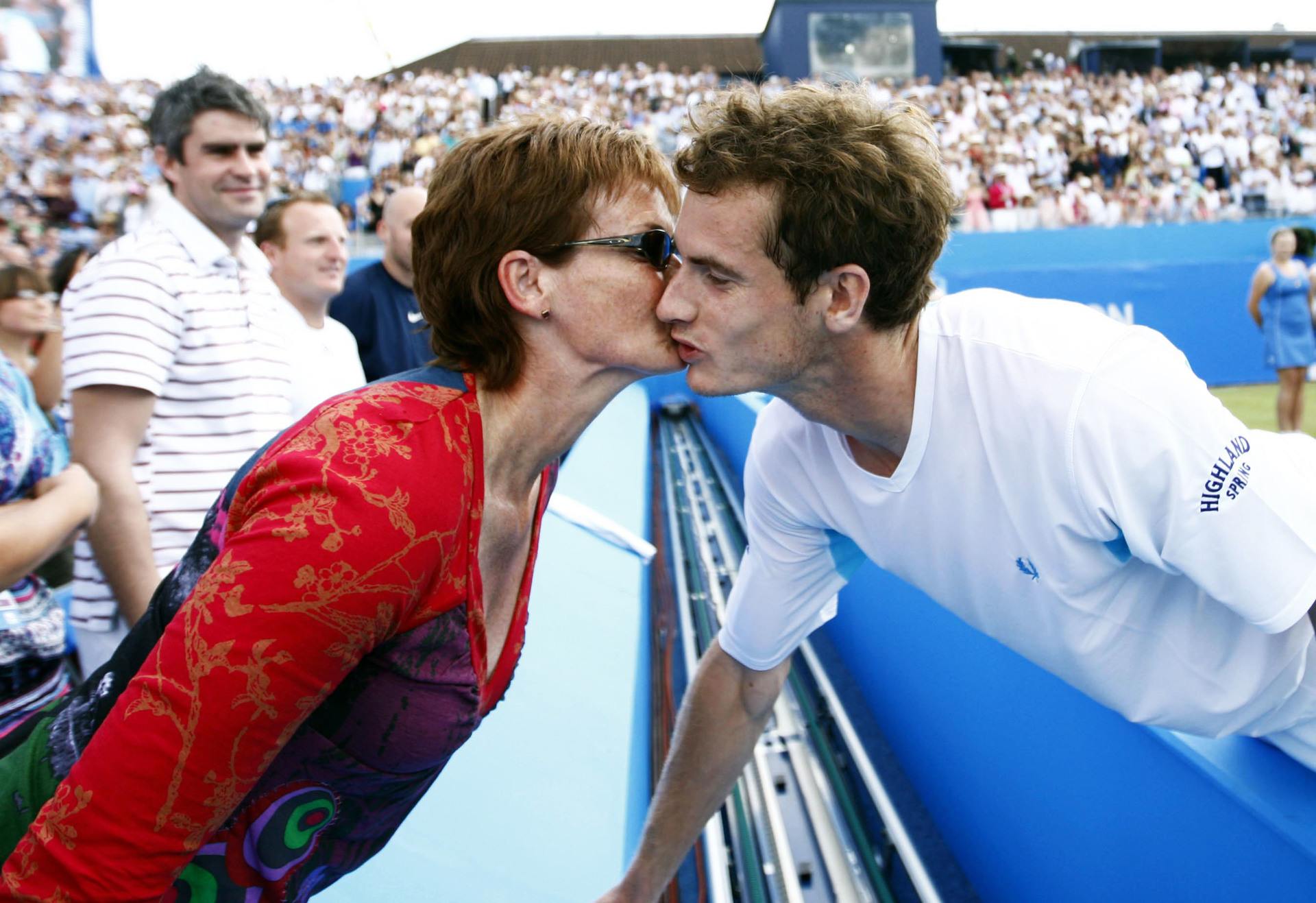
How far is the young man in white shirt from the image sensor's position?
4.86 feet

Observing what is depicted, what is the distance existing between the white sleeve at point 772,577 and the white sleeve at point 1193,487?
613mm

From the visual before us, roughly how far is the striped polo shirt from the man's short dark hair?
0.24m

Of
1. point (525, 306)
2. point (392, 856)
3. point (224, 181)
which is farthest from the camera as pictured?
point (224, 181)

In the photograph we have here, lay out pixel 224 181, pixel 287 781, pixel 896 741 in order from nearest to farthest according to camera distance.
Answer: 1. pixel 287 781
2. pixel 224 181
3. pixel 896 741

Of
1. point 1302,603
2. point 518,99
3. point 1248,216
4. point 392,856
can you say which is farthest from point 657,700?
point 518,99

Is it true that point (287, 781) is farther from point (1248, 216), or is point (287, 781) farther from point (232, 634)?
point (1248, 216)

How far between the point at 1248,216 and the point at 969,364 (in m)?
15.8

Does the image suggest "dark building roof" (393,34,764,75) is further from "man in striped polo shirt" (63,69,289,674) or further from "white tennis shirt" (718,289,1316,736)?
"white tennis shirt" (718,289,1316,736)

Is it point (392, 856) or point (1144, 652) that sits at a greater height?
point (1144, 652)

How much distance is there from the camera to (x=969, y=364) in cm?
170

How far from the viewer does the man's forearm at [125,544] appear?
2146 mm

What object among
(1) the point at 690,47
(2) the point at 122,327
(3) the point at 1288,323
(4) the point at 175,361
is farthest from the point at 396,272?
(1) the point at 690,47

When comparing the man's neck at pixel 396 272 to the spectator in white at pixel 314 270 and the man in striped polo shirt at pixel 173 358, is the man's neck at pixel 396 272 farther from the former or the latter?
the man in striped polo shirt at pixel 173 358

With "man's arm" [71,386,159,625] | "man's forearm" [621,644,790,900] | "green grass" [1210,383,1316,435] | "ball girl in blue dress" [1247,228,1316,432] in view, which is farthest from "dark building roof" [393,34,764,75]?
"man's forearm" [621,644,790,900]
